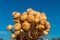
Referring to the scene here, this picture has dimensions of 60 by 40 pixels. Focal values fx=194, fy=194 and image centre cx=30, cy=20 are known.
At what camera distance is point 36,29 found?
3.20 metres

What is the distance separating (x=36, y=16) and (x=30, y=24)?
16 cm

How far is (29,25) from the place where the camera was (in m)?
3.09

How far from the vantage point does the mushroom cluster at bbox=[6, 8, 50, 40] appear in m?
3.10

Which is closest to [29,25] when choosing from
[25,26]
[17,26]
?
[25,26]

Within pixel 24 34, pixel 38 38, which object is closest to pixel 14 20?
pixel 24 34

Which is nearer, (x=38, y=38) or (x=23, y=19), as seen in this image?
(x=23, y=19)

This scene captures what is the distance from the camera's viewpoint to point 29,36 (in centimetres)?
322

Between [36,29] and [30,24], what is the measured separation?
15 centimetres

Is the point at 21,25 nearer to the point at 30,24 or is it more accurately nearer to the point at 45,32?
the point at 30,24

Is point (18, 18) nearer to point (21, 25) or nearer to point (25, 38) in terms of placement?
point (21, 25)

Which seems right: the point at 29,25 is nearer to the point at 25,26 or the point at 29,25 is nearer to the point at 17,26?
the point at 25,26

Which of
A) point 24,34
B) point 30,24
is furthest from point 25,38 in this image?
point 30,24

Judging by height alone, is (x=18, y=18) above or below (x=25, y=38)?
above

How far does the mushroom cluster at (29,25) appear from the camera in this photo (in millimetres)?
3098
